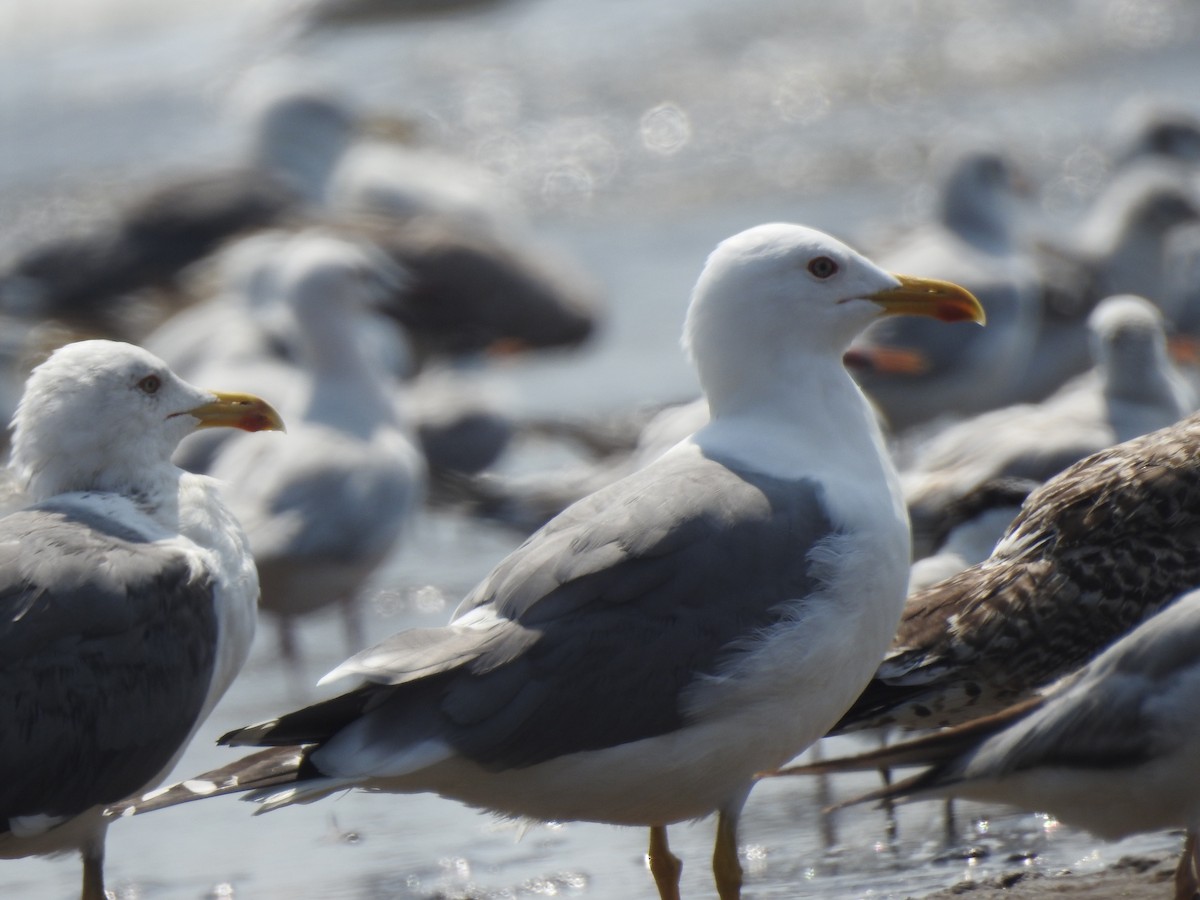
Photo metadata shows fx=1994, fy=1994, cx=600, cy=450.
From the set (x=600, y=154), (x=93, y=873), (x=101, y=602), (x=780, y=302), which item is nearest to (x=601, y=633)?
(x=780, y=302)

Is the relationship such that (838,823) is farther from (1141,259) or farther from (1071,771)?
(1141,259)

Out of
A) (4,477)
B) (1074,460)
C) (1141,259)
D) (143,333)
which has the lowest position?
(1074,460)

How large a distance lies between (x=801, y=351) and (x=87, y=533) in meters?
1.76

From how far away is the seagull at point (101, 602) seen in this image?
15.0 ft

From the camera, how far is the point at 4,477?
307 inches

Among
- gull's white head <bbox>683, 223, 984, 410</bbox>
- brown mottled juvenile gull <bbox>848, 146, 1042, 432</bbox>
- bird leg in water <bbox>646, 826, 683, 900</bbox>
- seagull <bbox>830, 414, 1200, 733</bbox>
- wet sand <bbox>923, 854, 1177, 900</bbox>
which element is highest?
brown mottled juvenile gull <bbox>848, 146, 1042, 432</bbox>

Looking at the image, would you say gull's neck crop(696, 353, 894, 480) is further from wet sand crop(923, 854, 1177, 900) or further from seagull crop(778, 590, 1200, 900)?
wet sand crop(923, 854, 1177, 900)

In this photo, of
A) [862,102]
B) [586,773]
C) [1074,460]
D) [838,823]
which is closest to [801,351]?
[586,773]

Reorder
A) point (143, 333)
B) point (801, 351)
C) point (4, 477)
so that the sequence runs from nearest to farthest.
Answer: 1. point (801, 351)
2. point (4, 477)
3. point (143, 333)

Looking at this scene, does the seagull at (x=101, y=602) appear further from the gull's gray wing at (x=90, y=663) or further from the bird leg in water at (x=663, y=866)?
the bird leg in water at (x=663, y=866)

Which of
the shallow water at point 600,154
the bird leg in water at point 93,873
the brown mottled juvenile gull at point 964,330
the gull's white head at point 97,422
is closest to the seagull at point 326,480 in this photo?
the shallow water at point 600,154

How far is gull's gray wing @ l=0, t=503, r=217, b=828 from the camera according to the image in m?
4.54

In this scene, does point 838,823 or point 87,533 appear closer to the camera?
point 87,533

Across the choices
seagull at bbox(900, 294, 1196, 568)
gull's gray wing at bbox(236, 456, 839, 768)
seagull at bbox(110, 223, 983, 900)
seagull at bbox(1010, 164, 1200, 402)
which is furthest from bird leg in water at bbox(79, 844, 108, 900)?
seagull at bbox(1010, 164, 1200, 402)
